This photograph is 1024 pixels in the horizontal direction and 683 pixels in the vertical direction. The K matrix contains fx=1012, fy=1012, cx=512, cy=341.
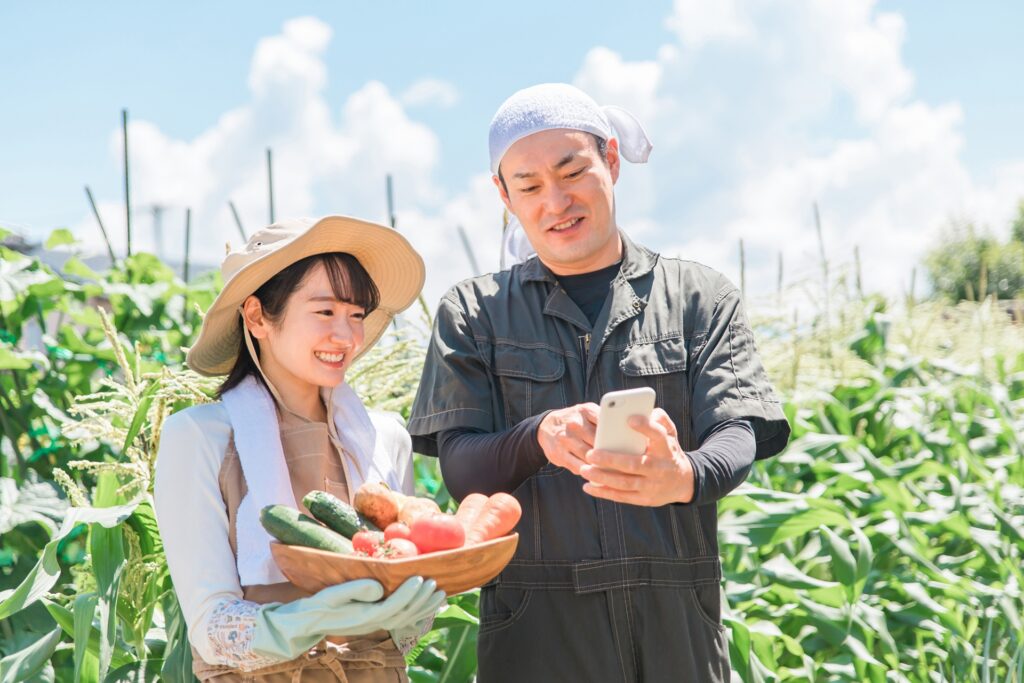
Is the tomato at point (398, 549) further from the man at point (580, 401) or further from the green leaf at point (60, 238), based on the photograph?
the green leaf at point (60, 238)

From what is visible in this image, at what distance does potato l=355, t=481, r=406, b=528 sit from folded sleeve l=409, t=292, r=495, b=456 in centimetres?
34

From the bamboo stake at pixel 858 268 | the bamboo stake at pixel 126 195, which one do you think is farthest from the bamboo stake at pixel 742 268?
the bamboo stake at pixel 126 195

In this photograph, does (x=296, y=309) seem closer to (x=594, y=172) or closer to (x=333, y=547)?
(x=333, y=547)

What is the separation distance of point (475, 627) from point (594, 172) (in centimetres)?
109

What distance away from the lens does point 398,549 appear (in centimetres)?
134

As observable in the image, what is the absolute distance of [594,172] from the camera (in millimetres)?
1873

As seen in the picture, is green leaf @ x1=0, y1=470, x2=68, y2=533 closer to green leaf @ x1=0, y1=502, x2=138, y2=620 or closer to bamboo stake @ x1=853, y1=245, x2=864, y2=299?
green leaf @ x1=0, y1=502, x2=138, y2=620

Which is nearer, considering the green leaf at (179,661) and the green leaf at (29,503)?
the green leaf at (179,661)

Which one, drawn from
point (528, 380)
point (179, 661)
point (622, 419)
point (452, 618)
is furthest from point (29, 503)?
point (622, 419)

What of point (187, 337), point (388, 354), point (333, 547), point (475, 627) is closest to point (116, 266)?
point (187, 337)

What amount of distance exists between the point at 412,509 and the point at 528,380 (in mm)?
469

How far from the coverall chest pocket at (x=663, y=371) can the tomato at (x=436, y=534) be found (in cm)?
57

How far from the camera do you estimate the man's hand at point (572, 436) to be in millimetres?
1572

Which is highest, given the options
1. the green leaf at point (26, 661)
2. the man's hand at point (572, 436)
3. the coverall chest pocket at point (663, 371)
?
the coverall chest pocket at point (663, 371)
